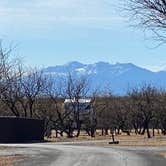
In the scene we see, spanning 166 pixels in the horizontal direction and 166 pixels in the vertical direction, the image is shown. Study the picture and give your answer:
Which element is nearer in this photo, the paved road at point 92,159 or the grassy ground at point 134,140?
the paved road at point 92,159

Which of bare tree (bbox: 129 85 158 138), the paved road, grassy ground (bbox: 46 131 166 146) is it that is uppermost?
bare tree (bbox: 129 85 158 138)

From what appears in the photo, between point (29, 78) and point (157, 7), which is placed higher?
point (29, 78)

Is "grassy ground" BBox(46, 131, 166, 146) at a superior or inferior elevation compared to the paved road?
superior

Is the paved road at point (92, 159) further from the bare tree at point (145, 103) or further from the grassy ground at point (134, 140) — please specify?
the bare tree at point (145, 103)

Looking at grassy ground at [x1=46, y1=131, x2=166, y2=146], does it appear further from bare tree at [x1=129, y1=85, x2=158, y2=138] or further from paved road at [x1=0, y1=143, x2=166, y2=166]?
paved road at [x1=0, y1=143, x2=166, y2=166]

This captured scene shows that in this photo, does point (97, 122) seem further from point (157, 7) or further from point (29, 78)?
point (157, 7)

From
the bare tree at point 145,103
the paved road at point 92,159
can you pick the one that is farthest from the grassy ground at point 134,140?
the paved road at point 92,159

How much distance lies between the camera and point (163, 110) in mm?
79688

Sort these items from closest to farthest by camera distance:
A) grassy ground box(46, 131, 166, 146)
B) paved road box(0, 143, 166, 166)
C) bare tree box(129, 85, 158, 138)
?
paved road box(0, 143, 166, 166) < grassy ground box(46, 131, 166, 146) < bare tree box(129, 85, 158, 138)

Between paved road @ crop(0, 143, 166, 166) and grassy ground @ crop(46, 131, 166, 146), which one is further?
grassy ground @ crop(46, 131, 166, 146)

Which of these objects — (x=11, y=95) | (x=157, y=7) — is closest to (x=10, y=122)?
(x=11, y=95)

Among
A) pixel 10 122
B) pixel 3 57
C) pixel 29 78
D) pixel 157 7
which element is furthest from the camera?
pixel 29 78

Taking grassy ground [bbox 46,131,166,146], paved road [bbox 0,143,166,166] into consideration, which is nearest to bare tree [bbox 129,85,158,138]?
grassy ground [bbox 46,131,166,146]

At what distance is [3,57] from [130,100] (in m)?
48.5
